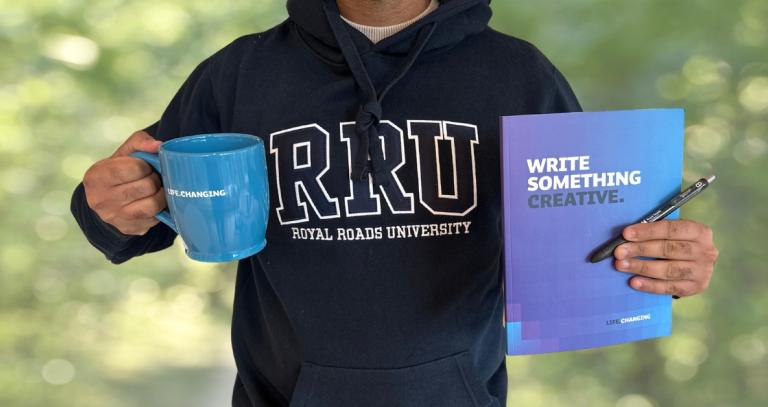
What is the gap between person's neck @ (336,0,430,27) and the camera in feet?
3.32

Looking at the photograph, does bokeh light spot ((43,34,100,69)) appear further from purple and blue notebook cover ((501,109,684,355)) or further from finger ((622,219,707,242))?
finger ((622,219,707,242))

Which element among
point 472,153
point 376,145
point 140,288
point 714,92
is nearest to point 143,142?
point 376,145

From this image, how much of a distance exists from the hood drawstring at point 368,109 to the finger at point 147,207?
0.26 meters

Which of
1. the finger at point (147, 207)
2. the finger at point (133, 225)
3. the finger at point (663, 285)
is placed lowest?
the finger at point (663, 285)

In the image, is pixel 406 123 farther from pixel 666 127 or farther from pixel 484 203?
pixel 666 127

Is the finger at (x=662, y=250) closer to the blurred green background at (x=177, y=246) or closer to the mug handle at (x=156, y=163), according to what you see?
the mug handle at (x=156, y=163)

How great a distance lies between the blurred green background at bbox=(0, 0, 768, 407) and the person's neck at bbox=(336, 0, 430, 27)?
1.89ft

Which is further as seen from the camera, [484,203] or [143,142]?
[484,203]

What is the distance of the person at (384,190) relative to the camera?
3.19ft

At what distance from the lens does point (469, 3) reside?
1.01 m

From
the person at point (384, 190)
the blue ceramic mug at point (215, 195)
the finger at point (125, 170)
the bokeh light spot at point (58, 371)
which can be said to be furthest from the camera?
the bokeh light spot at point (58, 371)

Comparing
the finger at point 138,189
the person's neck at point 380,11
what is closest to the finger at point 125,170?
the finger at point 138,189

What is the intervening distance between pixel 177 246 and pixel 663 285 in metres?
1.19

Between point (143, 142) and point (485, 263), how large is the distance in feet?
1.64
